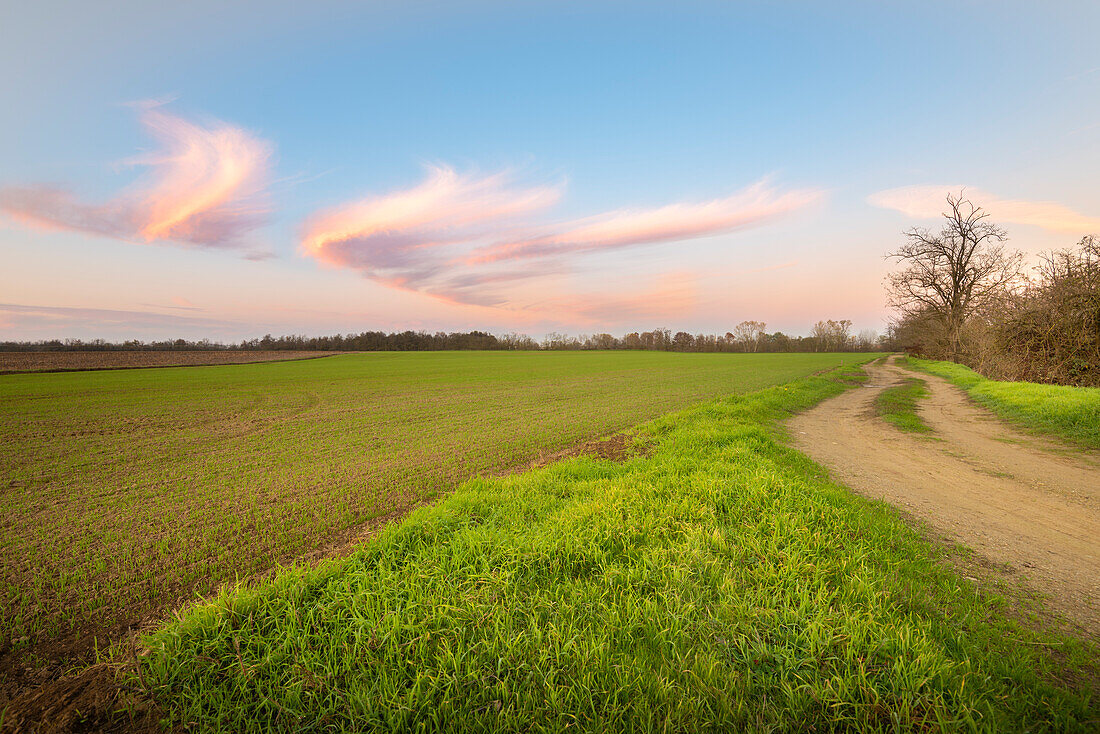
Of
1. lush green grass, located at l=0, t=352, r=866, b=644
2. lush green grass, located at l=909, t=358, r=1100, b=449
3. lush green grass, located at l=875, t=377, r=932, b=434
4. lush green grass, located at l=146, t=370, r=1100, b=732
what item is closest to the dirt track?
lush green grass, located at l=875, t=377, r=932, b=434

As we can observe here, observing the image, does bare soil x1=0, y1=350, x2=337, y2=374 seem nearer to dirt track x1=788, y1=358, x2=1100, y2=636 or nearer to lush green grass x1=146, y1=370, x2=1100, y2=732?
lush green grass x1=146, y1=370, x2=1100, y2=732

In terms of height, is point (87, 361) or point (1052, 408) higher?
point (87, 361)

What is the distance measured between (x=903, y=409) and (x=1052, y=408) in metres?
3.47

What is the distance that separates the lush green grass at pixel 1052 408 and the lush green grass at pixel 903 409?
211 cm

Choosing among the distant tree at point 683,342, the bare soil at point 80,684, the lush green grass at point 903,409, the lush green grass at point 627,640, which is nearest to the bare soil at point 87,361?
the bare soil at point 80,684

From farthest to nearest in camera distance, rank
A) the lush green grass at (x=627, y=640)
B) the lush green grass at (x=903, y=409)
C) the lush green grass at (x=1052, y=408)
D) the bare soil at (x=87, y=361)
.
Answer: the bare soil at (x=87, y=361) → the lush green grass at (x=903, y=409) → the lush green grass at (x=1052, y=408) → the lush green grass at (x=627, y=640)

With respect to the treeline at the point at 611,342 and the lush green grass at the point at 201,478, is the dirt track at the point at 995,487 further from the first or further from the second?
the treeline at the point at 611,342

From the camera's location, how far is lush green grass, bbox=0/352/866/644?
4648mm

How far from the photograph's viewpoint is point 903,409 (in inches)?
566

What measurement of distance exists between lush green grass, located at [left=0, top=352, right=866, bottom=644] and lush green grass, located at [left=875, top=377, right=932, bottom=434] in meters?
7.06

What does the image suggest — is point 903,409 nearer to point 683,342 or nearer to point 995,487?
point 995,487

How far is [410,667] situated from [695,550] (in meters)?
2.73

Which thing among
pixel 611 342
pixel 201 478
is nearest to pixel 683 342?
pixel 611 342

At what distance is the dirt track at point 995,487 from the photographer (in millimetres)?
4230
